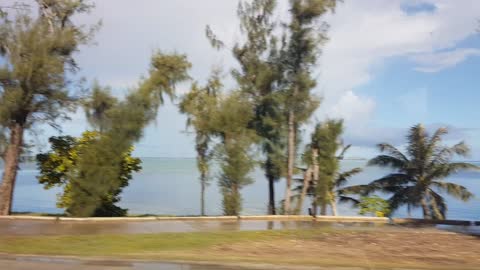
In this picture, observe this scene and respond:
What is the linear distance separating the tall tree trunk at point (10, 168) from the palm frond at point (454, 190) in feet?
68.5

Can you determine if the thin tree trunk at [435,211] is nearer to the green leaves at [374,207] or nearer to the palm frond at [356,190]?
the palm frond at [356,190]

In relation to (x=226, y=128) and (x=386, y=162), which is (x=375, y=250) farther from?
(x=386, y=162)

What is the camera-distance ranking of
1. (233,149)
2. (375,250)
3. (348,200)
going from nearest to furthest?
(375,250)
(233,149)
(348,200)

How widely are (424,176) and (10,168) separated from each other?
20575 mm

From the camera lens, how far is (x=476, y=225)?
1625 centimetres

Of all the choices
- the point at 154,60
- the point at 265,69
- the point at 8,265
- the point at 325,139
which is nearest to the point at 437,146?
the point at 325,139

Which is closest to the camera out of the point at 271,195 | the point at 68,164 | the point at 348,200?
the point at 68,164

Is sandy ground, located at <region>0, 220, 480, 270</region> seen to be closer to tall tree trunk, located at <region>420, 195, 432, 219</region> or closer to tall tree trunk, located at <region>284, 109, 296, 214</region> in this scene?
tall tree trunk, located at <region>284, 109, 296, 214</region>

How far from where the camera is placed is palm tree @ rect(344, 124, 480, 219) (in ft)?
84.7

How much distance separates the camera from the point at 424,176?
26297 mm

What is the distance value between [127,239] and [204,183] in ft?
40.4

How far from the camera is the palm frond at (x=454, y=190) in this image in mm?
25891

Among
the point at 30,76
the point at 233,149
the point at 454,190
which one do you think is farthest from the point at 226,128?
the point at 454,190

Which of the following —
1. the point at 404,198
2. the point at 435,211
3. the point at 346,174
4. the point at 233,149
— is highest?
the point at 233,149
